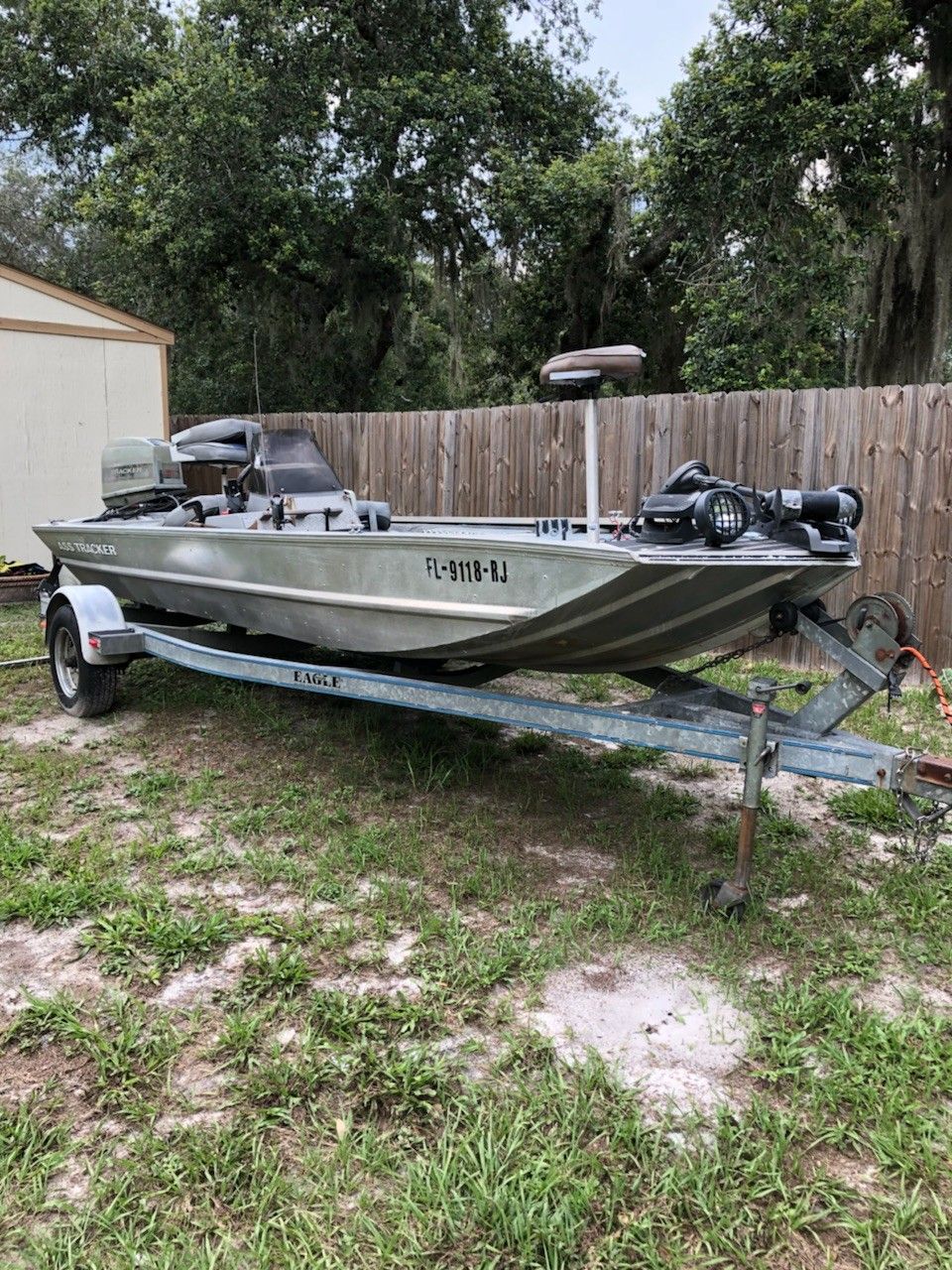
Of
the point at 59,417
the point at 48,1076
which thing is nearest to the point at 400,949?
the point at 48,1076

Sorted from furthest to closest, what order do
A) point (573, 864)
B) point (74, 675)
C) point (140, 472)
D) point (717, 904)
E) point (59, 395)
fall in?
1. point (59, 395)
2. point (140, 472)
3. point (74, 675)
4. point (573, 864)
5. point (717, 904)

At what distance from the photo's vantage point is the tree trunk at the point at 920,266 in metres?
9.66

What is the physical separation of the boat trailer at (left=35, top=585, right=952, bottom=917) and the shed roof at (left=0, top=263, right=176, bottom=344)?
7.39 meters

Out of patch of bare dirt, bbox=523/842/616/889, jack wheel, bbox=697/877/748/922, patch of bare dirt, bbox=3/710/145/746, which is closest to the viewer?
jack wheel, bbox=697/877/748/922

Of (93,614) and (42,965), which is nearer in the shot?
(42,965)

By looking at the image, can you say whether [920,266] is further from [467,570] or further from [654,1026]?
[654,1026]

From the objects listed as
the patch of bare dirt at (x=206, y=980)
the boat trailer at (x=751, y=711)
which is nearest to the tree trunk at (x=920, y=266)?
the boat trailer at (x=751, y=711)

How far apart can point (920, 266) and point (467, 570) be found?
29.5 ft

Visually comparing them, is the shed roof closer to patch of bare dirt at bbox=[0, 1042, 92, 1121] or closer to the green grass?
the green grass

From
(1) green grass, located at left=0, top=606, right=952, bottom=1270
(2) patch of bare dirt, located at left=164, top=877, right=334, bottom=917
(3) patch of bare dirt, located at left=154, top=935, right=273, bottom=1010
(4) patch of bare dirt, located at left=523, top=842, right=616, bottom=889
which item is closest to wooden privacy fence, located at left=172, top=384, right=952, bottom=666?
(1) green grass, located at left=0, top=606, right=952, bottom=1270

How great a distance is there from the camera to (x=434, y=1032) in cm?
250

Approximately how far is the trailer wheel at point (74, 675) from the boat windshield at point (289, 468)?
1365 millimetres

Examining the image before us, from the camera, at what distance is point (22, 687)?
6.09 metres

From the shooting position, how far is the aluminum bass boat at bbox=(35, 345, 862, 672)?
2.93 meters
